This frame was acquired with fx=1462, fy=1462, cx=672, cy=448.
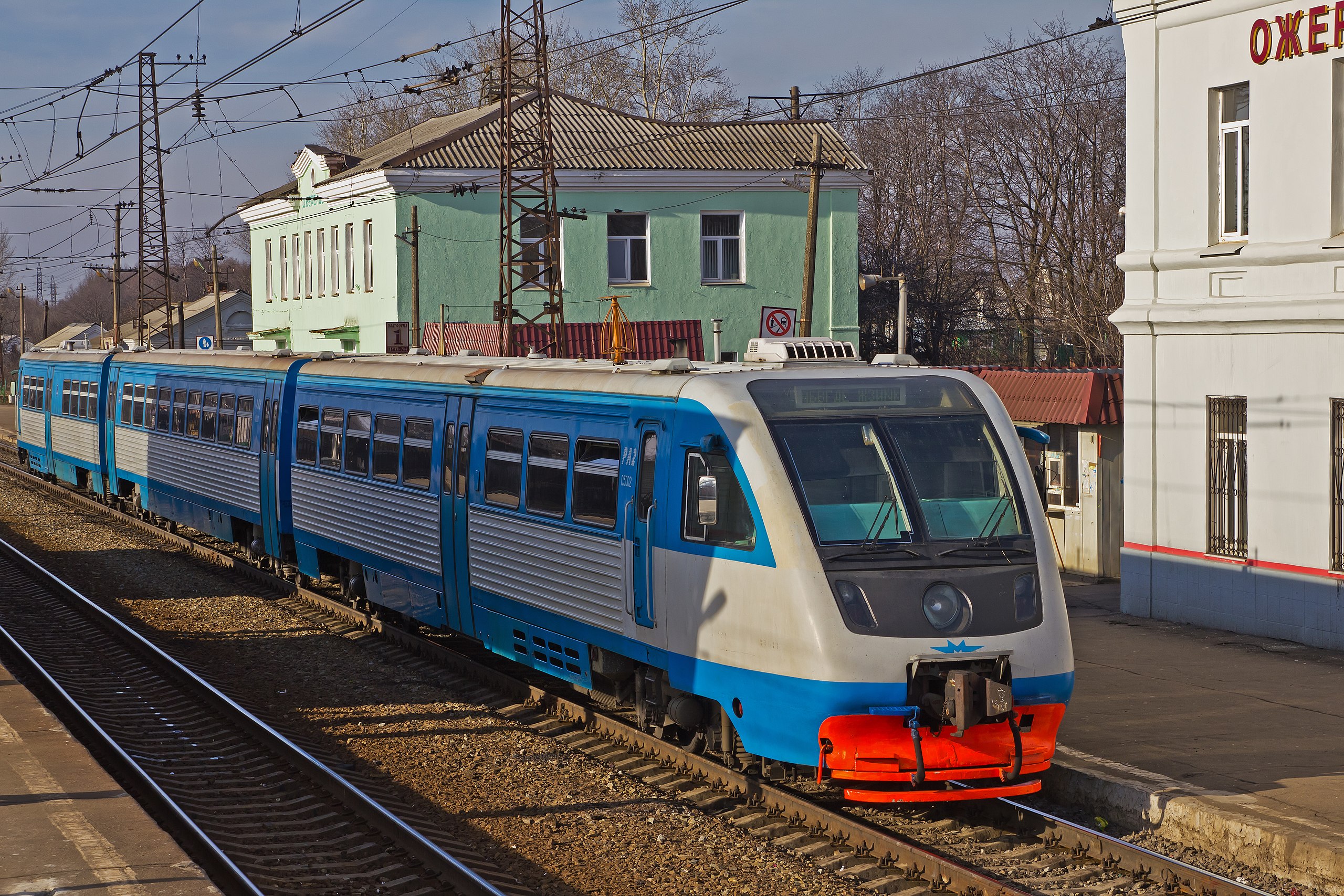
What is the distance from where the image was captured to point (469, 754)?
10234 mm

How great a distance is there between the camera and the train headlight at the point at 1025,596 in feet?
27.0

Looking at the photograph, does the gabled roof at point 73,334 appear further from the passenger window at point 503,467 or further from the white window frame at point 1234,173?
the white window frame at point 1234,173

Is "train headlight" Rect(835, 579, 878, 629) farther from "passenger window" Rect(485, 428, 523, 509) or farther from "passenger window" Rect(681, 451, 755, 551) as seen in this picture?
"passenger window" Rect(485, 428, 523, 509)

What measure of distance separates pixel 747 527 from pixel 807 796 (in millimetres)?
1699

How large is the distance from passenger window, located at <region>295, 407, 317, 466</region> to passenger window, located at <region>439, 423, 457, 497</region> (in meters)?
4.03

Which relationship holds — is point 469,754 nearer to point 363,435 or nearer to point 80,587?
point 363,435

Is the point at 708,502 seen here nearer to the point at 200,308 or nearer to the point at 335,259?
the point at 335,259

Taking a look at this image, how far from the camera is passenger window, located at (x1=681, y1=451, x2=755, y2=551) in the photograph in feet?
27.6

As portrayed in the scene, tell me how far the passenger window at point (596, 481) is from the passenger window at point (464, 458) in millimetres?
1995

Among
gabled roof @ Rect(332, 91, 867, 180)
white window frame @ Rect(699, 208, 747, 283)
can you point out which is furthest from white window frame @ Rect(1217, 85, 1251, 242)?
white window frame @ Rect(699, 208, 747, 283)

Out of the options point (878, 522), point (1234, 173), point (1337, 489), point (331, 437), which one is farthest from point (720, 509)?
point (1234, 173)

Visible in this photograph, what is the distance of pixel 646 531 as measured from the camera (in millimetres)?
9289

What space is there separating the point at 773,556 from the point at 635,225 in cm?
2837

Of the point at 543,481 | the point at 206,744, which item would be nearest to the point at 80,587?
the point at 206,744
